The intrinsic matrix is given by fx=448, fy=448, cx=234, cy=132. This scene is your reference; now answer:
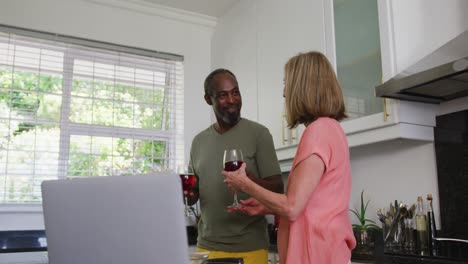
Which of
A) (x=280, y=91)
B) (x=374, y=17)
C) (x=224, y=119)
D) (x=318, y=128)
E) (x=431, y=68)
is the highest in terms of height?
(x=374, y=17)

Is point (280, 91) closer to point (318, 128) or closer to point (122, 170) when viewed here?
point (122, 170)

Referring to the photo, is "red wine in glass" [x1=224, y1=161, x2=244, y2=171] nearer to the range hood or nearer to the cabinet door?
the range hood

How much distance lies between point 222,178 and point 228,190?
0.05m

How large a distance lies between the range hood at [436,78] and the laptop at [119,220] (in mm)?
1204

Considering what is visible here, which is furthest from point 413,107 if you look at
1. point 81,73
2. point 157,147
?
point 81,73

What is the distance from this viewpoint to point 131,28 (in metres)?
3.44

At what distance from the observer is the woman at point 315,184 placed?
1.11 m

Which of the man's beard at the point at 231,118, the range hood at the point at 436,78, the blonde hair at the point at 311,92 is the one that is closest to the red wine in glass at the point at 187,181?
the blonde hair at the point at 311,92

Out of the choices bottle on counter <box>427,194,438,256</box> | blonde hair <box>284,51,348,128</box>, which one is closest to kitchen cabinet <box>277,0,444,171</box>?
bottle on counter <box>427,194,438,256</box>

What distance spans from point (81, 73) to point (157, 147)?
779 mm

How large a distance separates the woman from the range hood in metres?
0.60

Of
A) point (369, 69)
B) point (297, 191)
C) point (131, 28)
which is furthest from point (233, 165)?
point (131, 28)

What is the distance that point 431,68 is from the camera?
168 centimetres

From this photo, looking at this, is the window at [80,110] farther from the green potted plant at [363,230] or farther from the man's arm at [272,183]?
the man's arm at [272,183]
